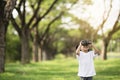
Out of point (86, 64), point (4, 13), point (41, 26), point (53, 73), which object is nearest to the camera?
point (86, 64)

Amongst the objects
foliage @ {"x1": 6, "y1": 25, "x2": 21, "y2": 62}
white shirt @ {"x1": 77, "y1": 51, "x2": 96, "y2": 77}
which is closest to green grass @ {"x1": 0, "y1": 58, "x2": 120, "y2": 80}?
white shirt @ {"x1": 77, "y1": 51, "x2": 96, "y2": 77}

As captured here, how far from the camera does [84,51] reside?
10.8 meters

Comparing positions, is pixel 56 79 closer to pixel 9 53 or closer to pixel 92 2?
pixel 92 2

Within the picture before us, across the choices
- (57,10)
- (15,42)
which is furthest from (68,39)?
(57,10)

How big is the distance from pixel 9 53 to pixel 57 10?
23621mm

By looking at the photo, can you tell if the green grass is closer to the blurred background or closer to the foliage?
the blurred background

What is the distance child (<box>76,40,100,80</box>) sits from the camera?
1064 cm

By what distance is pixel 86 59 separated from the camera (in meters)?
10.8

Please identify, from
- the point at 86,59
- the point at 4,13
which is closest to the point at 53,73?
the point at 4,13

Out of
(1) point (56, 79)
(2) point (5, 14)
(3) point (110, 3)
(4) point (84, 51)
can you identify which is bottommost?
(1) point (56, 79)

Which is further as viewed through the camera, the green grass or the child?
the green grass

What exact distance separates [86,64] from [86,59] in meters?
0.15

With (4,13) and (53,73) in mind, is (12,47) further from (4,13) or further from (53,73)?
(4,13)

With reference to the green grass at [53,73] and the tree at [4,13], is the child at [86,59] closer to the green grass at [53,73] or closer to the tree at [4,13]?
the green grass at [53,73]
